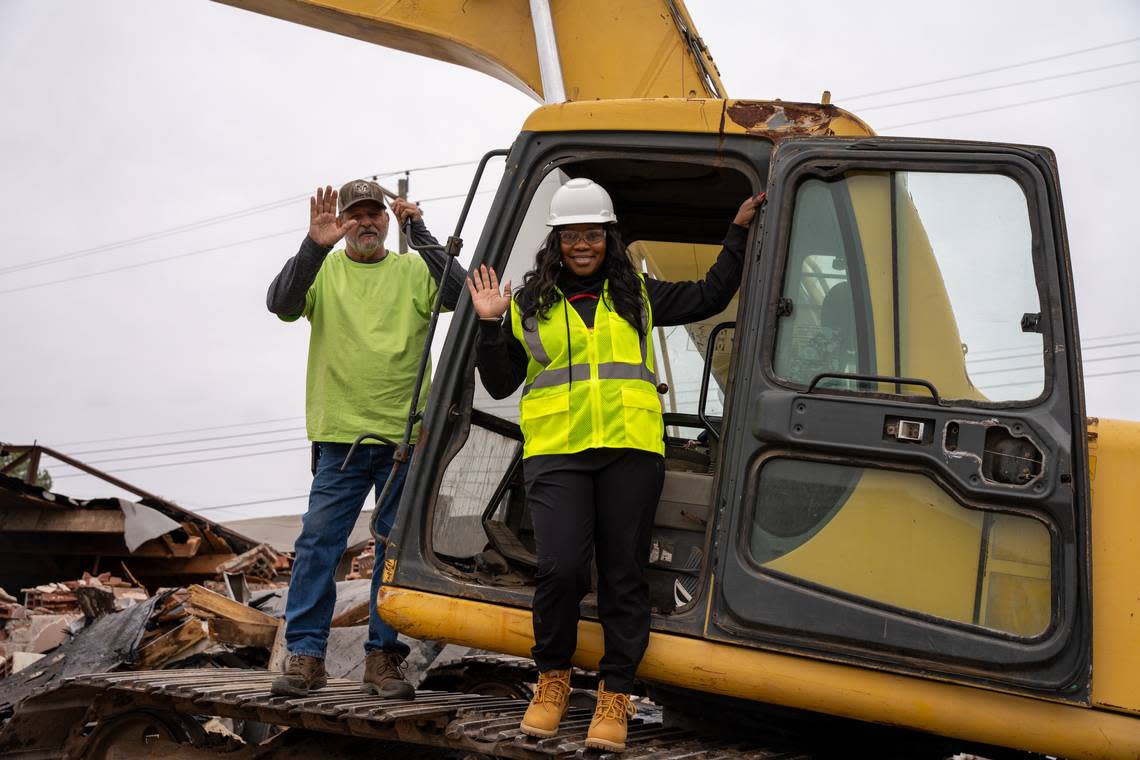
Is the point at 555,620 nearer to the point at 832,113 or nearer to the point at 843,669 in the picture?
the point at 843,669

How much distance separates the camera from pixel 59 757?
4.75m

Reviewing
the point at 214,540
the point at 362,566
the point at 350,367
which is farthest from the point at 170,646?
the point at 214,540

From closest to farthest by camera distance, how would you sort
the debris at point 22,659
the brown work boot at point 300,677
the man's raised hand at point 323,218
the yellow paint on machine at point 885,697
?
the yellow paint on machine at point 885,697
the brown work boot at point 300,677
the man's raised hand at point 323,218
the debris at point 22,659

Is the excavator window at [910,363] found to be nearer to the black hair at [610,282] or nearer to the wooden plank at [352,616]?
the black hair at [610,282]

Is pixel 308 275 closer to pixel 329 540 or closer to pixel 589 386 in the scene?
pixel 329 540

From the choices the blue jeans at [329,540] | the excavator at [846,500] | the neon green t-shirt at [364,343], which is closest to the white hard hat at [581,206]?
the excavator at [846,500]

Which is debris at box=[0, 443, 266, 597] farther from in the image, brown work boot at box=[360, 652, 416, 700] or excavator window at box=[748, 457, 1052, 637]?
excavator window at box=[748, 457, 1052, 637]

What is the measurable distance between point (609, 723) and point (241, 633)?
377 cm

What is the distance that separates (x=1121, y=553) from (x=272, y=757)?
9.75 feet

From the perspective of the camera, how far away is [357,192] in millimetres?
4555

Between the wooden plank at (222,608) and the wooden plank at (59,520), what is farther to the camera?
the wooden plank at (59,520)

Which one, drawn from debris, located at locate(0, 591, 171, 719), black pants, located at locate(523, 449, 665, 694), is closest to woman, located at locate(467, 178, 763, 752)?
black pants, located at locate(523, 449, 665, 694)

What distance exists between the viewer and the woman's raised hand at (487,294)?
3836 millimetres

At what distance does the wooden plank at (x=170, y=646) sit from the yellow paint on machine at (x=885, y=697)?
3450 millimetres
